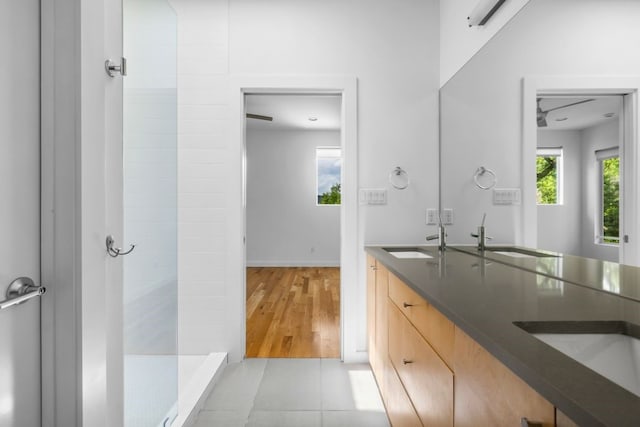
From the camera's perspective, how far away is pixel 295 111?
17.1 feet

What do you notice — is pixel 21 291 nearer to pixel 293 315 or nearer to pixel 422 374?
pixel 422 374

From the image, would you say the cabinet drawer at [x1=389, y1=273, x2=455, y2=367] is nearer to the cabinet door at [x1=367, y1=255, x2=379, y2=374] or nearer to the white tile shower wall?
the cabinet door at [x1=367, y1=255, x2=379, y2=374]

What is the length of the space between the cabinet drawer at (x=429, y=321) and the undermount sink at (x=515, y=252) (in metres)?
0.61

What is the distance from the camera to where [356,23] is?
8.22 ft

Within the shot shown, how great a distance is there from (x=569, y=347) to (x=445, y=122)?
1.98m

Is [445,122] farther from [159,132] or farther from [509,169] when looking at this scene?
[159,132]

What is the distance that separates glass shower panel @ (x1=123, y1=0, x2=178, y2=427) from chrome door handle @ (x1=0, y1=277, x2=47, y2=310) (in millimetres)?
325

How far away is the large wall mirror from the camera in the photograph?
98 centimetres

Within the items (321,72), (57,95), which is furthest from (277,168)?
(57,95)

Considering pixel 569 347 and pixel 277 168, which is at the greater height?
pixel 277 168

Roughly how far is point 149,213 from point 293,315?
2.38m

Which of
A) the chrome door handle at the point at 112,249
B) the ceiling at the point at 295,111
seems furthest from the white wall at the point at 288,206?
the chrome door handle at the point at 112,249

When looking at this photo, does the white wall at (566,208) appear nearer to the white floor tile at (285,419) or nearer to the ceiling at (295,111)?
the white floor tile at (285,419)

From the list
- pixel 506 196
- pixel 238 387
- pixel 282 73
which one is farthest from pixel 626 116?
pixel 238 387
